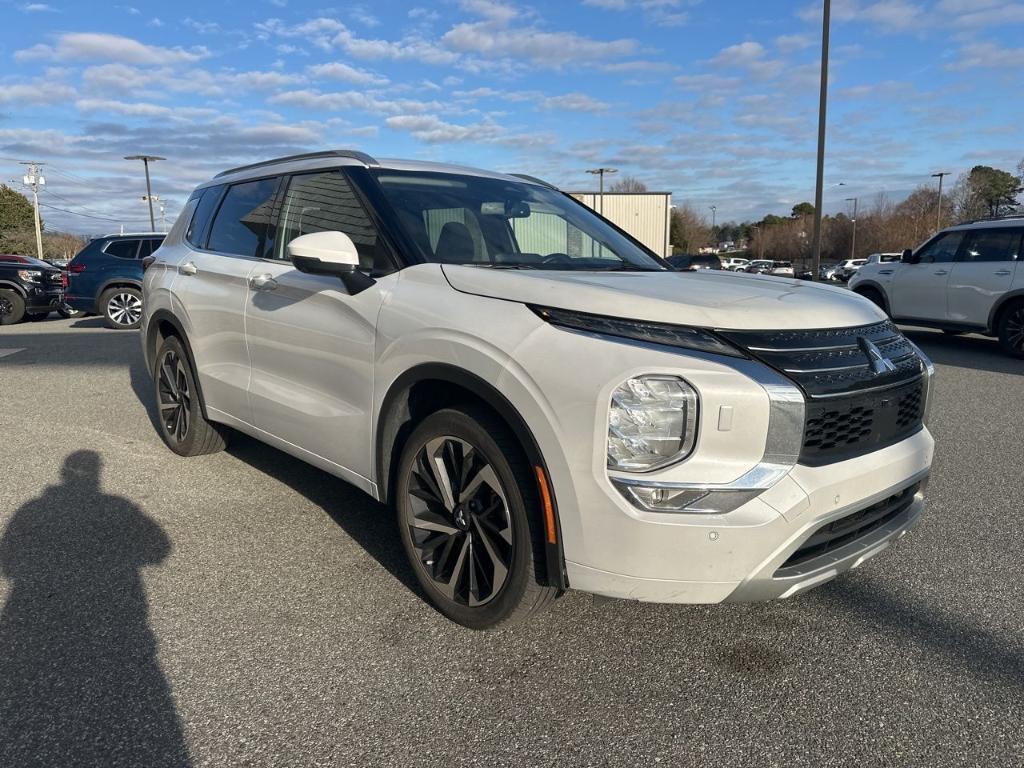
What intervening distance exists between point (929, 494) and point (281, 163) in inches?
165

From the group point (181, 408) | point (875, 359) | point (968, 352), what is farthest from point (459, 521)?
point (968, 352)

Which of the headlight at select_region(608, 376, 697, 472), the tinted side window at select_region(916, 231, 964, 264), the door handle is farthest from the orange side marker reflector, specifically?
the tinted side window at select_region(916, 231, 964, 264)

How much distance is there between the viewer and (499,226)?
361cm

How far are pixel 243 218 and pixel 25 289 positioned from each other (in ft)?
46.7

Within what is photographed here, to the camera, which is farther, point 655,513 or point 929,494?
point 929,494

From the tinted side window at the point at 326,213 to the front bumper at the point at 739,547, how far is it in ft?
5.40

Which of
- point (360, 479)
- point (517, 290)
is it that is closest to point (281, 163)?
point (360, 479)

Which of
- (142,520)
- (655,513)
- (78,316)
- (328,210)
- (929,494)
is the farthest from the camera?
(78,316)

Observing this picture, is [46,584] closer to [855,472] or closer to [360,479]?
[360,479]

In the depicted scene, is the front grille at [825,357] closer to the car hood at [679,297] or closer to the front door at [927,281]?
the car hood at [679,297]

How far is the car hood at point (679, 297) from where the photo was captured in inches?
91.0

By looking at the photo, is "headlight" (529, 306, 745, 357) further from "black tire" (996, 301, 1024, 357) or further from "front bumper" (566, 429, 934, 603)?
"black tire" (996, 301, 1024, 357)

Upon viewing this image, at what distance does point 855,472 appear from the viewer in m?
2.34

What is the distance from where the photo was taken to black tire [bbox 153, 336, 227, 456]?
4.80m
